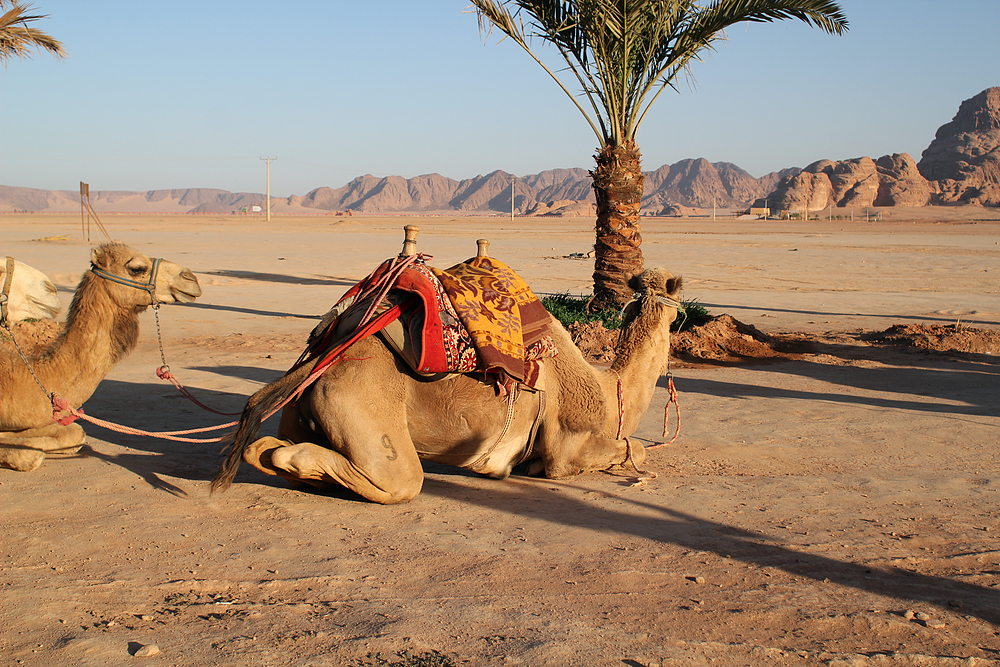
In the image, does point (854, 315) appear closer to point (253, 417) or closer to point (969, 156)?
point (253, 417)

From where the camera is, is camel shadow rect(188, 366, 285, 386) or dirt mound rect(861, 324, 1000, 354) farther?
dirt mound rect(861, 324, 1000, 354)

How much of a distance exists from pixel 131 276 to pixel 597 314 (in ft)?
26.8

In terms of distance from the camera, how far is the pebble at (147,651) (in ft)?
9.40

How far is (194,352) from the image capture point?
10.3m

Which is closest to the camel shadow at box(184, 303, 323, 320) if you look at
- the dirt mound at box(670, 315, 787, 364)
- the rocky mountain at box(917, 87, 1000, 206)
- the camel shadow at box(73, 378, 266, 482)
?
the camel shadow at box(73, 378, 266, 482)

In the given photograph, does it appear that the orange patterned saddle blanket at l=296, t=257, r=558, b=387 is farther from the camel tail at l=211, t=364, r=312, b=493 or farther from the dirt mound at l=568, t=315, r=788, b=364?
the dirt mound at l=568, t=315, r=788, b=364

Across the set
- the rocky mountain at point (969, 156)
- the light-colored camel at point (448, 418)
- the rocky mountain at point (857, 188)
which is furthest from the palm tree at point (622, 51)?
the rocky mountain at point (969, 156)

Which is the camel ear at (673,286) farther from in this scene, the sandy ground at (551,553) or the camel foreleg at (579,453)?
the sandy ground at (551,553)

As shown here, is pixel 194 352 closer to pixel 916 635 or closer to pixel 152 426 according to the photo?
pixel 152 426

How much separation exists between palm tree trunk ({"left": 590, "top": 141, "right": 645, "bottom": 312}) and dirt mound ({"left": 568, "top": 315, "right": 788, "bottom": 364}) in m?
1.25

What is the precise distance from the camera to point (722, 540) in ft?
13.6

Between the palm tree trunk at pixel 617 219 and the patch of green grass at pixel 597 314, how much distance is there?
210 millimetres

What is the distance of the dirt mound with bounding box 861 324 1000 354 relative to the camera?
10398mm

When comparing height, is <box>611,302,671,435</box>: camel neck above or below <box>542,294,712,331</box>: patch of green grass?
above
